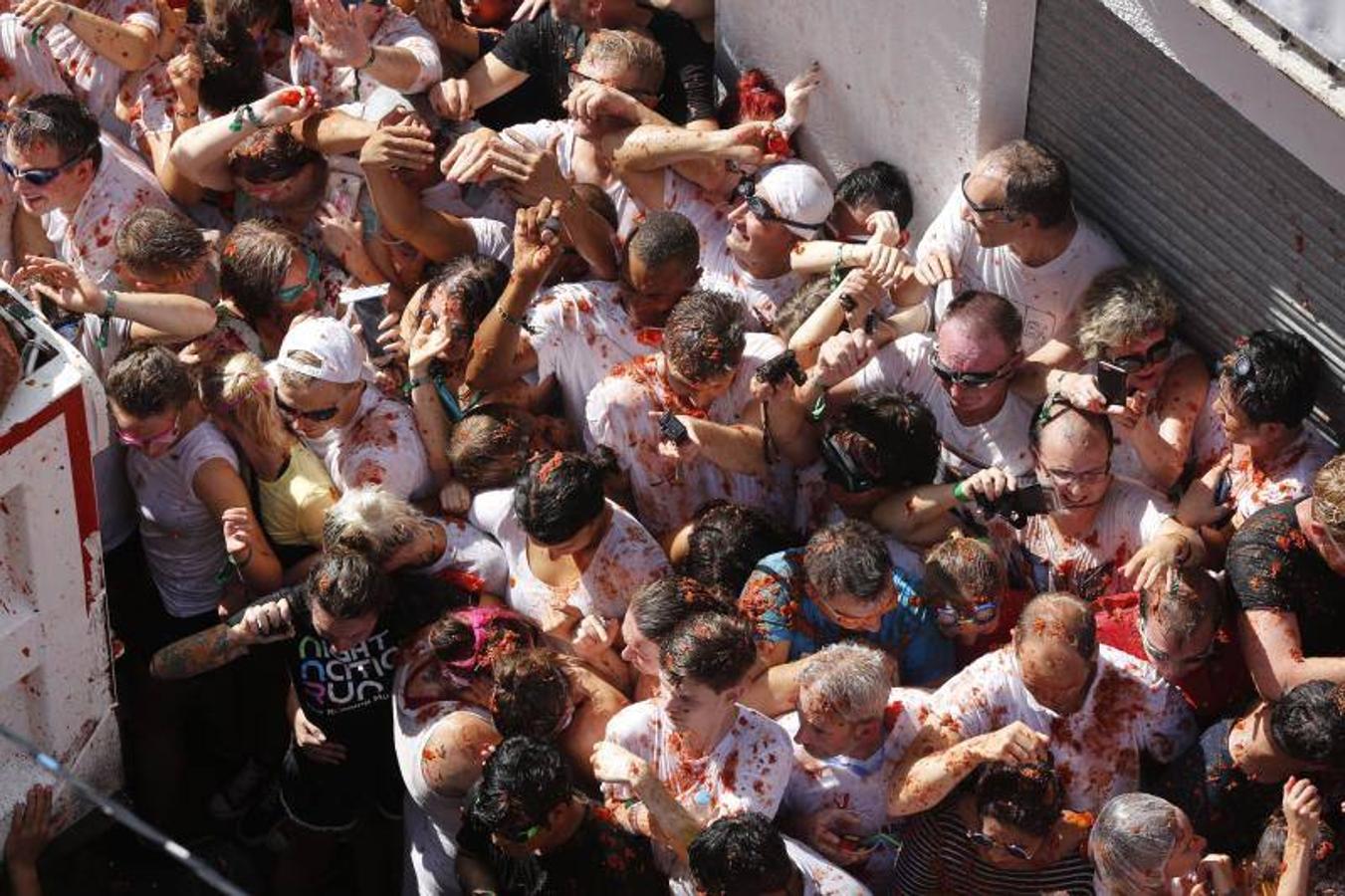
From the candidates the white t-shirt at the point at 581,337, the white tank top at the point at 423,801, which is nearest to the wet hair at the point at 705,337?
the white t-shirt at the point at 581,337

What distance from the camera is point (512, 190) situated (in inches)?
272

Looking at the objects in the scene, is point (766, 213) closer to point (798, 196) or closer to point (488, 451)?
point (798, 196)

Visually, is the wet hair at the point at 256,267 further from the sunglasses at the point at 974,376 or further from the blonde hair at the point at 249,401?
the sunglasses at the point at 974,376

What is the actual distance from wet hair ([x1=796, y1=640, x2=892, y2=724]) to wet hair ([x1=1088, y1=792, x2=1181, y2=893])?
0.69m

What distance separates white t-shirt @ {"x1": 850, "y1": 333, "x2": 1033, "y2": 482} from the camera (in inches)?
238

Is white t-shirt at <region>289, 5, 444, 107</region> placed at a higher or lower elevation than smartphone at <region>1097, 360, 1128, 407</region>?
lower

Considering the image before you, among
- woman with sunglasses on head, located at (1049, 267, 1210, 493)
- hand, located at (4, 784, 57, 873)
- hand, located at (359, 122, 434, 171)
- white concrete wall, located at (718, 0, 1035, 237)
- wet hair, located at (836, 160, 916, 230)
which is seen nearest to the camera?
hand, located at (4, 784, 57, 873)

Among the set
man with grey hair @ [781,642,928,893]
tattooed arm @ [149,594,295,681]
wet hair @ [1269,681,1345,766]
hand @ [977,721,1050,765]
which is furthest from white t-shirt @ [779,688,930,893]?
tattooed arm @ [149,594,295,681]

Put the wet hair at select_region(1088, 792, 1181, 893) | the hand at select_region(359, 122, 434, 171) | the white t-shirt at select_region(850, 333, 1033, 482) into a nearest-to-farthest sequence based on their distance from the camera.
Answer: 1. the wet hair at select_region(1088, 792, 1181, 893)
2. the white t-shirt at select_region(850, 333, 1033, 482)
3. the hand at select_region(359, 122, 434, 171)

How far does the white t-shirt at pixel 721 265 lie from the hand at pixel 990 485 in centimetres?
119

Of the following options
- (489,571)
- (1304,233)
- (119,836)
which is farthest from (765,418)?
(119,836)

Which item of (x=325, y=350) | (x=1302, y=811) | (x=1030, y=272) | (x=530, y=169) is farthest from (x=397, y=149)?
(x=1302, y=811)

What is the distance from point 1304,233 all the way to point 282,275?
3451 millimetres

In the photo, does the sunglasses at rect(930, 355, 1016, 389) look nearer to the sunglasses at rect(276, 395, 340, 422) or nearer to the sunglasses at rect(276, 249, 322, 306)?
the sunglasses at rect(276, 395, 340, 422)
